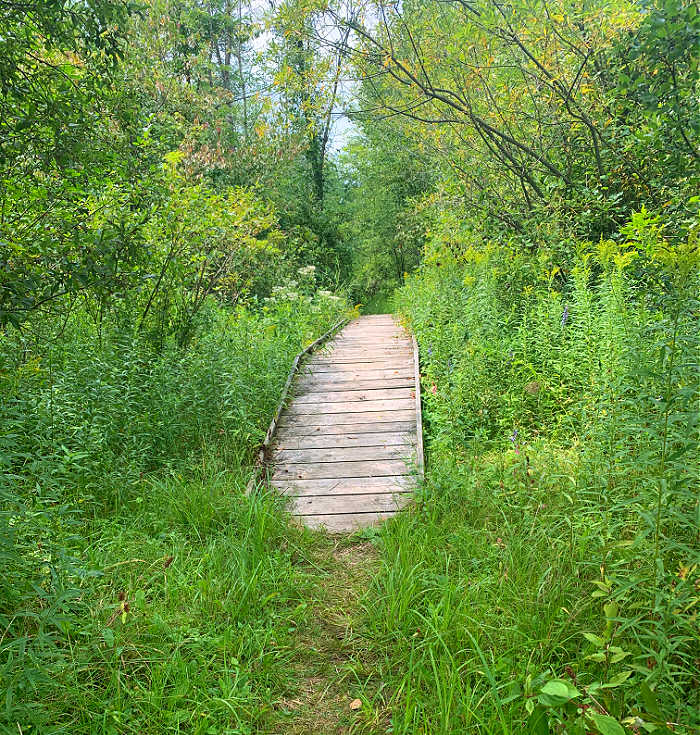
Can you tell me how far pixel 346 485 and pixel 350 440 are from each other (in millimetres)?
918

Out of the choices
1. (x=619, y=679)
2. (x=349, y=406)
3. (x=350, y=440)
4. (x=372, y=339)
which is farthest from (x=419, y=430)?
(x=372, y=339)

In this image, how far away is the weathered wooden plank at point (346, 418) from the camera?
620 centimetres

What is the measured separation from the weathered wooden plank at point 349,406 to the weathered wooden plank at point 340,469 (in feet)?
4.05

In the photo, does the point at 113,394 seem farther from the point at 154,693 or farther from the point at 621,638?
the point at 621,638

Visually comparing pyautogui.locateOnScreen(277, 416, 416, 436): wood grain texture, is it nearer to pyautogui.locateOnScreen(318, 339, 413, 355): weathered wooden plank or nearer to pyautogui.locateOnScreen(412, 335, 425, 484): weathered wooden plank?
pyautogui.locateOnScreen(412, 335, 425, 484): weathered wooden plank

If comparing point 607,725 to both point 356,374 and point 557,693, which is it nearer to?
point 557,693

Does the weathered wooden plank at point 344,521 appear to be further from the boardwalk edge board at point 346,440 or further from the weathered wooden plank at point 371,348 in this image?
the weathered wooden plank at point 371,348

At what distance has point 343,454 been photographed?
5543mm

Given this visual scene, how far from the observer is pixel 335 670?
2834 millimetres

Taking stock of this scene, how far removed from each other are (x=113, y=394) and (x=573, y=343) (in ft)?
13.5

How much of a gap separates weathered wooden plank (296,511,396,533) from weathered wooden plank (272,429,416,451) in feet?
4.13

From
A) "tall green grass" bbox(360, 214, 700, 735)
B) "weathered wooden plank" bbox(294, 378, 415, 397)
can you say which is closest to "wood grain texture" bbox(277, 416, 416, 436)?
"tall green grass" bbox(360, 214, 700, 735)

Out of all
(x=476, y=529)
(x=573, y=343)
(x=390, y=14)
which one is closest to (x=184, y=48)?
(x=390, y=14)

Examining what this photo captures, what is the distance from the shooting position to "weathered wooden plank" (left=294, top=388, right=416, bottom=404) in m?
6.86
